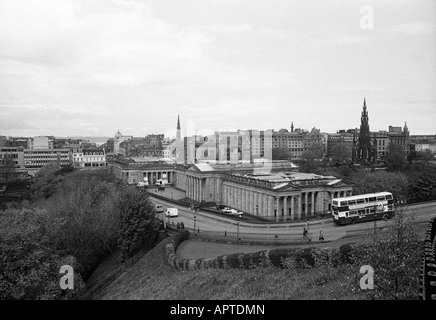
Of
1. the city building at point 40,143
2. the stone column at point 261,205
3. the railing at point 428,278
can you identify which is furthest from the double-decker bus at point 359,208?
the city building at point 40,143

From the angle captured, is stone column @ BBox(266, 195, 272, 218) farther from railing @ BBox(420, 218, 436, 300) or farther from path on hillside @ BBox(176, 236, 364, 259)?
railing @ BBox(420, 218, 436, 300)

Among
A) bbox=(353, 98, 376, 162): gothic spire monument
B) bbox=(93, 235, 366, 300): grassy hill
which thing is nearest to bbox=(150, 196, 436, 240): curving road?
bbox=(93, 235, 366, 300): grassy hill

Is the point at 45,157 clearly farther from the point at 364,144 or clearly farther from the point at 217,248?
the point at 217,248

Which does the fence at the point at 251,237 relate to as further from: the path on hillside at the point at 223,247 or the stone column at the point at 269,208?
the stone column at the point at 269,208

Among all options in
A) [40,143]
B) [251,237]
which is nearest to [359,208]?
[251,237]

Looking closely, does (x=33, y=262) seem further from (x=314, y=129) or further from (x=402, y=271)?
(x=314, y=129)
